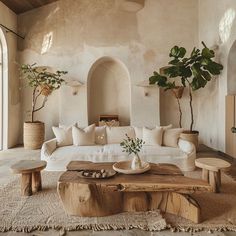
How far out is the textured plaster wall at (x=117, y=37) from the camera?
7.48 meters

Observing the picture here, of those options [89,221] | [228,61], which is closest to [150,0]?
[228,61]

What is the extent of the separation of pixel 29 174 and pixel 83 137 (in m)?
1.69

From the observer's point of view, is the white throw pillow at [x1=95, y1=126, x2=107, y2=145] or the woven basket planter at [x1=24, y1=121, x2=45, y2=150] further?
the woven basket planter at [x1=24, y1=121, x2=45, y2=150]

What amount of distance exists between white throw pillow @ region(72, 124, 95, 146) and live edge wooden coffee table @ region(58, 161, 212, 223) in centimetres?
195

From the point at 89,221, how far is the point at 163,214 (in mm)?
894

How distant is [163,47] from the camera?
7.48 m

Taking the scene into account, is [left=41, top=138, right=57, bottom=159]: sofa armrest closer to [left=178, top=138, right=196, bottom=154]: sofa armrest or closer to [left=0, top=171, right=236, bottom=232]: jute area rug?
[left=0, top=171, right=236, bottom=232]: jute area rug

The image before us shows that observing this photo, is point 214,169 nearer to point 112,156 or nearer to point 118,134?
point 112,156

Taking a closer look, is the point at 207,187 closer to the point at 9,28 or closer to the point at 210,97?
the point at 210,97

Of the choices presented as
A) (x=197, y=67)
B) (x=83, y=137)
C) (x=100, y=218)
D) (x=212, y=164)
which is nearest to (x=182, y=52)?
(x=197, y=67)

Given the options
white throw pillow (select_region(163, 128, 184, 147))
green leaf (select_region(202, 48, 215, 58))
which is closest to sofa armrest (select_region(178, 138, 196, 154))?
white throw pillow (select_region(163, 128, 184, 147))

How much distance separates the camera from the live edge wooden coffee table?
9.03ft

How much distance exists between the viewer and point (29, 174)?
3.50 metres

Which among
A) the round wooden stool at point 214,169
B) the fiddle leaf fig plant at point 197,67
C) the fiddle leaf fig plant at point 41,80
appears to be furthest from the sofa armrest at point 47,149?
the fiddle leaf fig plant at point 197,67
